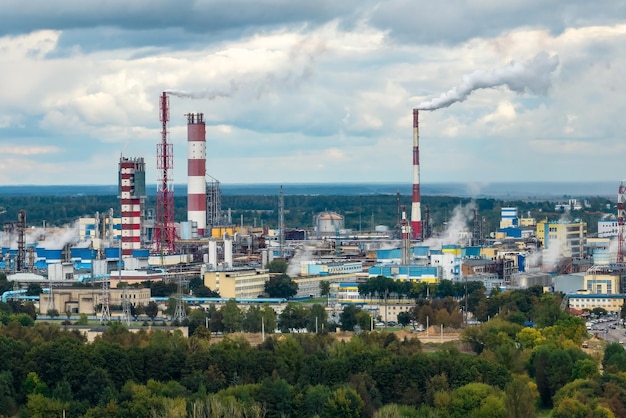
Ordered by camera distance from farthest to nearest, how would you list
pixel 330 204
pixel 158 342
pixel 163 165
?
pixel 330 204
pixel 163 165
pixel 158 342

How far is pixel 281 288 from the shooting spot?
132 feet

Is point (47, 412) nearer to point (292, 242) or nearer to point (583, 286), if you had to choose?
point (583, 286)

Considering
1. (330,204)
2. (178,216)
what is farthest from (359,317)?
(330,204)

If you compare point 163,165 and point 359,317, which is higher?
point 163,165

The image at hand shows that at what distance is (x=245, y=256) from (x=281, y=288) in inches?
353

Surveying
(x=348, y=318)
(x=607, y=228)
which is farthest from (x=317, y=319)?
(x=607, y=228)

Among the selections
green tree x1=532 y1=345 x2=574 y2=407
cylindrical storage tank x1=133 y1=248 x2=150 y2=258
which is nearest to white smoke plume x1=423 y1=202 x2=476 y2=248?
cylindrical storage tank x1=133 y1=248 x2=150 y2=258

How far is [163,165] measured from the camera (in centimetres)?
4619

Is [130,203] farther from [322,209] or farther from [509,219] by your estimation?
[322,209]

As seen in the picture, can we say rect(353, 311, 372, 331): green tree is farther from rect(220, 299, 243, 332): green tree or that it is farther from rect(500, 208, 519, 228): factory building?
rect(500, 208, 519, 228): factory building

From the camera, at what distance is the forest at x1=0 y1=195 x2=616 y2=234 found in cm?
7012

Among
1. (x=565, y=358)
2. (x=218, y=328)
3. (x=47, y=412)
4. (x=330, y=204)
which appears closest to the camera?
(x=47, y=412)

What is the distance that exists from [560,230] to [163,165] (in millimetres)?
11769

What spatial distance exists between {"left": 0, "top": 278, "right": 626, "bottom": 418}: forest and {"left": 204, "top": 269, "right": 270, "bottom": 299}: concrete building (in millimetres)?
11582
